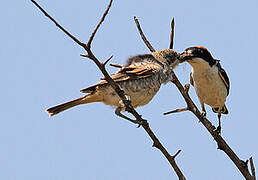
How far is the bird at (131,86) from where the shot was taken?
577 centimetres

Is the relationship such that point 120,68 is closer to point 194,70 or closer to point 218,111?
point 194,70

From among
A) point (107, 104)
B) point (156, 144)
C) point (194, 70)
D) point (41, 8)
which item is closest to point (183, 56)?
point (194, 70)

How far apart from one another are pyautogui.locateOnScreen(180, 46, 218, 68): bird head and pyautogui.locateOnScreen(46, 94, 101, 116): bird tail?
225 cm

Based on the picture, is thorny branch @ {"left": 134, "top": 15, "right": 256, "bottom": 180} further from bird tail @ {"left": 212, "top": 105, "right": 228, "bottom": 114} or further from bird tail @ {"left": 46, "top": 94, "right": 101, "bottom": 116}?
bird tail @ {"left": 212, "top": 105, "right": 228, "bottom": 114}

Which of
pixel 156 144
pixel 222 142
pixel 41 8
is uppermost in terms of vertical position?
pixel 41 8

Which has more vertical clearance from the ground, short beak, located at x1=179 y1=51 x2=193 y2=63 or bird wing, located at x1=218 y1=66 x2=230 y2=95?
short beak, located at x1=179 y1=51 x2=193 y2=63

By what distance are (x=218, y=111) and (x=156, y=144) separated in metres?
4.47

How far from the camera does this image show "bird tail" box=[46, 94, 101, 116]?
19.5 ft

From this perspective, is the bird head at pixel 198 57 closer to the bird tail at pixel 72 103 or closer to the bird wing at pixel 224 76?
the bird wing at pixel 224 76

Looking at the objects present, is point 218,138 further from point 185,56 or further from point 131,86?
point 185,56

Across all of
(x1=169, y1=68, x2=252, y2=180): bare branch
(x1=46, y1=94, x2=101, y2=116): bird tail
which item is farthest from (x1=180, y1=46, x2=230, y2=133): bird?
(x1=46, y1=94, x2=101, y2=116): bird tail

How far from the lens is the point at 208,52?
25.7 ft

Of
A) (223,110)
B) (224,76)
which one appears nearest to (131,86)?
(224,76)

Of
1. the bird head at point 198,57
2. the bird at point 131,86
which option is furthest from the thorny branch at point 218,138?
the bird head at point 198,57
